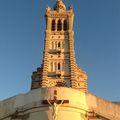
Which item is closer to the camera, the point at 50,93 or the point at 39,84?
the point at 50,93

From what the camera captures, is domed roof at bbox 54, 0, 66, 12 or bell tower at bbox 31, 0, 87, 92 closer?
bell tower at bbox 31, 0, 87, 92

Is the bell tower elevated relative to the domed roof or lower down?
lower down

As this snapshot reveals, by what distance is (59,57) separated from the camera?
6931 cm

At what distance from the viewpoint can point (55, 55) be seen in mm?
69688

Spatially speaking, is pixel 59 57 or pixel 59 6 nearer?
pixel 59 57

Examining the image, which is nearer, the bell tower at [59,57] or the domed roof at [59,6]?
the bell tower at [59,57]

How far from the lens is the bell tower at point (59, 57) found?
63.7 meters

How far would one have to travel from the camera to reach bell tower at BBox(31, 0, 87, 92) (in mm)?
63719

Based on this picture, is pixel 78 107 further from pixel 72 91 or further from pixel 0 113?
pixel 0 113

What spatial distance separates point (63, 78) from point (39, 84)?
6.30 metres

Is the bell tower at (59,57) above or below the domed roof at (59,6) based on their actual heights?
below

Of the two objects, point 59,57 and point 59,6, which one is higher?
point 59,6

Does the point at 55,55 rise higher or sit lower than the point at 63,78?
higher

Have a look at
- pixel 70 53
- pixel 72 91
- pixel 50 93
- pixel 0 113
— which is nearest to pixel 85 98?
pixel 72 91
